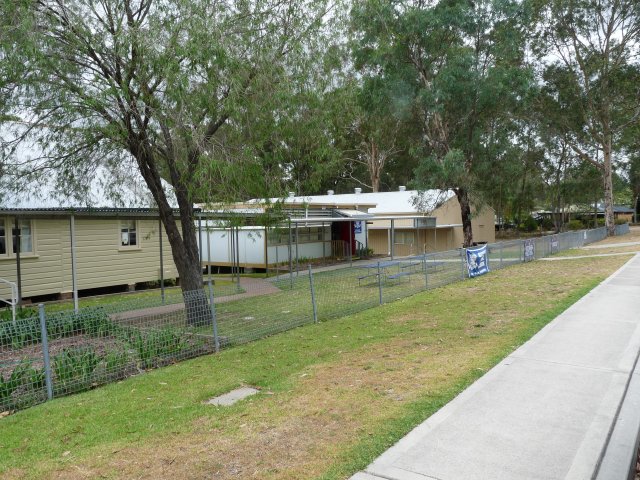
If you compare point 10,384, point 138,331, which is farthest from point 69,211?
point 10,384

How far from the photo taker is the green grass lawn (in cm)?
421

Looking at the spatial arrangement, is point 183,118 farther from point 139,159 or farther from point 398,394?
point 398,394

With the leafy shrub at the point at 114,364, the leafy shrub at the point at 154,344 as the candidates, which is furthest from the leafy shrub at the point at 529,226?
the leafy shrub at the point at 114,364

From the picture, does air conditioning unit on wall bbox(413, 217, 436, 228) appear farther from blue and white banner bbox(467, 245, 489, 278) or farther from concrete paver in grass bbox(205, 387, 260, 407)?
concrete paver in grass bbox(205, 387, 260, 407)

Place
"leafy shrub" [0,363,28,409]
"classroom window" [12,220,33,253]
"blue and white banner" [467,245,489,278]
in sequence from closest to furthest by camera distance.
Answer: "leafy shrub" [0,363,28,409] → "classroom window" [12,220,33,253] → "blue and white banner" [467,245,489,278]

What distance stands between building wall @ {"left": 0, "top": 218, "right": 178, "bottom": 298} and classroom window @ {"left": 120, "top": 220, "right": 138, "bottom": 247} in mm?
143

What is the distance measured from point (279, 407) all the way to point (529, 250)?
60.8 feet

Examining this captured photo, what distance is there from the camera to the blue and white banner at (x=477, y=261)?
16875mm

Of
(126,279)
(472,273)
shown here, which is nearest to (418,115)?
(472,273)

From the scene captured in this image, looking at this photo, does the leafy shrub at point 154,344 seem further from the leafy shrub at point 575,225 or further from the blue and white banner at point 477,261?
the leafy shrub at point 575,225

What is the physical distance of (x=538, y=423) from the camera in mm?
4734

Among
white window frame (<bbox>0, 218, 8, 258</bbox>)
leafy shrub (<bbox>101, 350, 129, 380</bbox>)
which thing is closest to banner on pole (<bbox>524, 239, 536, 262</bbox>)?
leafy shrub (<bbox>101, 350, 129, 380</bbox>)

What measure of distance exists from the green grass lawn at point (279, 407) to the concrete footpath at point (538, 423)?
0.88 feet

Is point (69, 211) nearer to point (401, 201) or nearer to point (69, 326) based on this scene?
point (69, 326)
